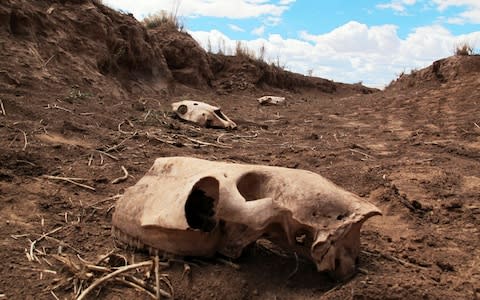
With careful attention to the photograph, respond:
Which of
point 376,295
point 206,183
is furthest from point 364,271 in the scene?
point 206,183

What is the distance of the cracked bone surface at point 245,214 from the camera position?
7.16 ft

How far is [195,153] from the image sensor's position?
5.03 m

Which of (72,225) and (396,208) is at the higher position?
(396,208)

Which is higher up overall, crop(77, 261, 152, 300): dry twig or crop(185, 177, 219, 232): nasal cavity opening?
crop(185, 177, 219, 232): nasal cavity opening

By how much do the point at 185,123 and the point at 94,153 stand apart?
2.62 meters

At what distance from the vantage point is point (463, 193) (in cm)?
349

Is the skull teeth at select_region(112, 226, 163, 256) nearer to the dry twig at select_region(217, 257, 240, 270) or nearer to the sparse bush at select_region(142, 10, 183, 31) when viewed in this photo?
the dry twig at select_region(217, 257, 240, 270)

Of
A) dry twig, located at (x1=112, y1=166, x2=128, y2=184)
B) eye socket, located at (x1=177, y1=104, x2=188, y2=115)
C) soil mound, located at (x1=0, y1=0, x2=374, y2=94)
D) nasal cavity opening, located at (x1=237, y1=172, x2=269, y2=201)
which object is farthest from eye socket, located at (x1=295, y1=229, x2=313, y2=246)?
eye socket, located at (x1=177, y1=104, x2=188, y2=115)

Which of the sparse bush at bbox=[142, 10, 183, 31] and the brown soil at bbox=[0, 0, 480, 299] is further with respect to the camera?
Answer: the sparse bush at bbox=[142, 10, 183, 31]

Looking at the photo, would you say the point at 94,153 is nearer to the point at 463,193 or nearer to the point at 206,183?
the point at 206,183

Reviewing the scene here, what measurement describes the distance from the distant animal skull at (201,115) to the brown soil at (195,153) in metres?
0.23

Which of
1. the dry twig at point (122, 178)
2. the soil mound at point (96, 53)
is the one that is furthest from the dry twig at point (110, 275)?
the soil mound at point (96, 53)

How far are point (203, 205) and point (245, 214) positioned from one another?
0.35 meters

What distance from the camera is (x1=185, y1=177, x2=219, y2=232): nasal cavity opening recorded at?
241 cm
